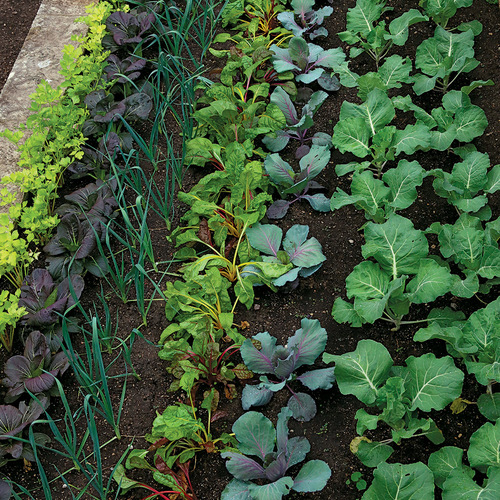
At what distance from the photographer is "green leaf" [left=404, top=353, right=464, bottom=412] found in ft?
6.93

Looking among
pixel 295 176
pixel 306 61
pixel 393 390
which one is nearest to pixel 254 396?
pixel 393 390

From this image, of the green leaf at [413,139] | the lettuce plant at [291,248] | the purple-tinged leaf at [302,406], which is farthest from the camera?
the green leaf at [413,139]

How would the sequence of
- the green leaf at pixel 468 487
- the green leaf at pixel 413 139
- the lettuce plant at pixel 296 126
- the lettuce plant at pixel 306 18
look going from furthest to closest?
the lettuce plant at pixel 306 18 → the lettuce plant at pixel 296 126 → the green leaf at pixel 413 139 → the green leaf at pixel 468 487

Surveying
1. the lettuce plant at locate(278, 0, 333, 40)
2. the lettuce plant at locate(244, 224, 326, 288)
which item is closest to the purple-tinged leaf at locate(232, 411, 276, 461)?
the lettuce plant at locate(244, 224, 326, 288)

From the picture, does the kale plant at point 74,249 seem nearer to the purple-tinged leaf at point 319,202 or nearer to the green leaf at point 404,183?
the purple-tinged leaf at point 319,202

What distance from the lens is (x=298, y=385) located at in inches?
96.1

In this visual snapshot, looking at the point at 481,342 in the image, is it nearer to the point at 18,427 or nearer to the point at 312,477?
the point at 312,477

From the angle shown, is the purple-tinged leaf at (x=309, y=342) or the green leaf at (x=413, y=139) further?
the green leaf at (x=413, y=139)

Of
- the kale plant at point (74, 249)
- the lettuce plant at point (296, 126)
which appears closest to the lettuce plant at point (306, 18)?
the lettuce plant at point (296, 126)

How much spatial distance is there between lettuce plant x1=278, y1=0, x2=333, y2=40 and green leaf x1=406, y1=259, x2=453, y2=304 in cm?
193

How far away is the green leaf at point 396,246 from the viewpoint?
250 cm

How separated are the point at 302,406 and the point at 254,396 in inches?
7.5

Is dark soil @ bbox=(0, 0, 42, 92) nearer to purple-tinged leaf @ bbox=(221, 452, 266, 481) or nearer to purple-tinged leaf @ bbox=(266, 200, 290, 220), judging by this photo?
purple-tinged leaf @ bbox=(266, 200, 290, 220)

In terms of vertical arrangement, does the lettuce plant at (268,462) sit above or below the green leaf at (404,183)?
below
